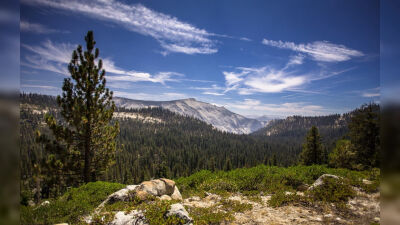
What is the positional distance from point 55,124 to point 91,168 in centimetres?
417

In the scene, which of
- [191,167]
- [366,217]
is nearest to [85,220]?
[366,217]

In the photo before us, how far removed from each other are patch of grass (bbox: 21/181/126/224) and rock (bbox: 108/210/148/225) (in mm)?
1634

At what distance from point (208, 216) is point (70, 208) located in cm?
561

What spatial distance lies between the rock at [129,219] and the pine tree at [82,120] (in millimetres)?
7807

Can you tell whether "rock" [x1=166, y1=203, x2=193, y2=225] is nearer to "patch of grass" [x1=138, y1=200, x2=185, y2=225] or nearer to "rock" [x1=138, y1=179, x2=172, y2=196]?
"patch of grass" [x1=138, y1=200, x2=185, y2=225]

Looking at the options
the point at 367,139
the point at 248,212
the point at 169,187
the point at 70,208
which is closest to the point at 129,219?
the point at 70,208

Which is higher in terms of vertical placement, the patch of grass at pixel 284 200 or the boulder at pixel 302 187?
the patch of grass at pixel 284 200

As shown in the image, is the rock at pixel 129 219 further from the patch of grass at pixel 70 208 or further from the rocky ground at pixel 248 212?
the patch of grass at pixel 70 208

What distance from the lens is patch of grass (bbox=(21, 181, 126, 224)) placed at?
5354 millimetres

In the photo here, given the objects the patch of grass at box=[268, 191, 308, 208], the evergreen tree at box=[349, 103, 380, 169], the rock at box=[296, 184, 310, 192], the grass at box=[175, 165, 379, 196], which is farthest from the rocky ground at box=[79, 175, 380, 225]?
the evergreen tree at box=[349, 103, 380, 169]

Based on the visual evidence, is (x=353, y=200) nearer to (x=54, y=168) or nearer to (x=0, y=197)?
(x=0, y=197)

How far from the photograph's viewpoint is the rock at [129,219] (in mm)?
5793

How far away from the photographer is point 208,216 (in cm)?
641

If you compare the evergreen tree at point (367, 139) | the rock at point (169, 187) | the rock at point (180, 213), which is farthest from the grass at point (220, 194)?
the evergreen tree at point (367, 139)
